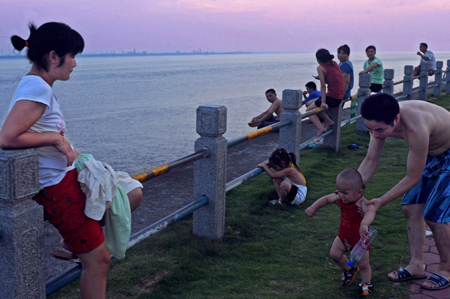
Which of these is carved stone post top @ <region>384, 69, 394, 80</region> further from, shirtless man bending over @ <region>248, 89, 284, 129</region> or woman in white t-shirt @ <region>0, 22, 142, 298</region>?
woman in white t-shirt @ <region>0, 22, 142, 298</region>

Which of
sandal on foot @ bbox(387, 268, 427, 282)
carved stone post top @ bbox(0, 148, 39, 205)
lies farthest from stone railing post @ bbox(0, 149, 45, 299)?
sandal on foot @ bbox(387, 268, 427, 282)

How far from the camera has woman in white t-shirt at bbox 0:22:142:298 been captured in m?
2.29

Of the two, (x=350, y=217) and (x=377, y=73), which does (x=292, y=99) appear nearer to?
(x=350, y=217)

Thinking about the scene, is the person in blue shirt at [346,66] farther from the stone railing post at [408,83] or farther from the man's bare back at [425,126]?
the man's bare back at [425,126]

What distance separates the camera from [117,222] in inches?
101

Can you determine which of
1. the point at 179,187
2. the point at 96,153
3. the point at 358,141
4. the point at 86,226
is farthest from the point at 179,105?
the point at 86,226

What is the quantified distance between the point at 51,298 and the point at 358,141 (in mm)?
7485

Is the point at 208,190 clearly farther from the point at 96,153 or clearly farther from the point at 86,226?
the point at 96,153

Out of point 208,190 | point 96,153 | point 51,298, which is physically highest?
point 208,190

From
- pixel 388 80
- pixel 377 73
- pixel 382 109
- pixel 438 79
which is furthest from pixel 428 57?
pixel 382 109

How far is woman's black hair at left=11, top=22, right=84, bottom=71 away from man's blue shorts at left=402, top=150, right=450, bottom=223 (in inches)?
107

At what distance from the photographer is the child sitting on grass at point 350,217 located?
3254 millimetres

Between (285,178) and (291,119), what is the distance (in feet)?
2.99

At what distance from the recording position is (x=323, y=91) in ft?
26.4
